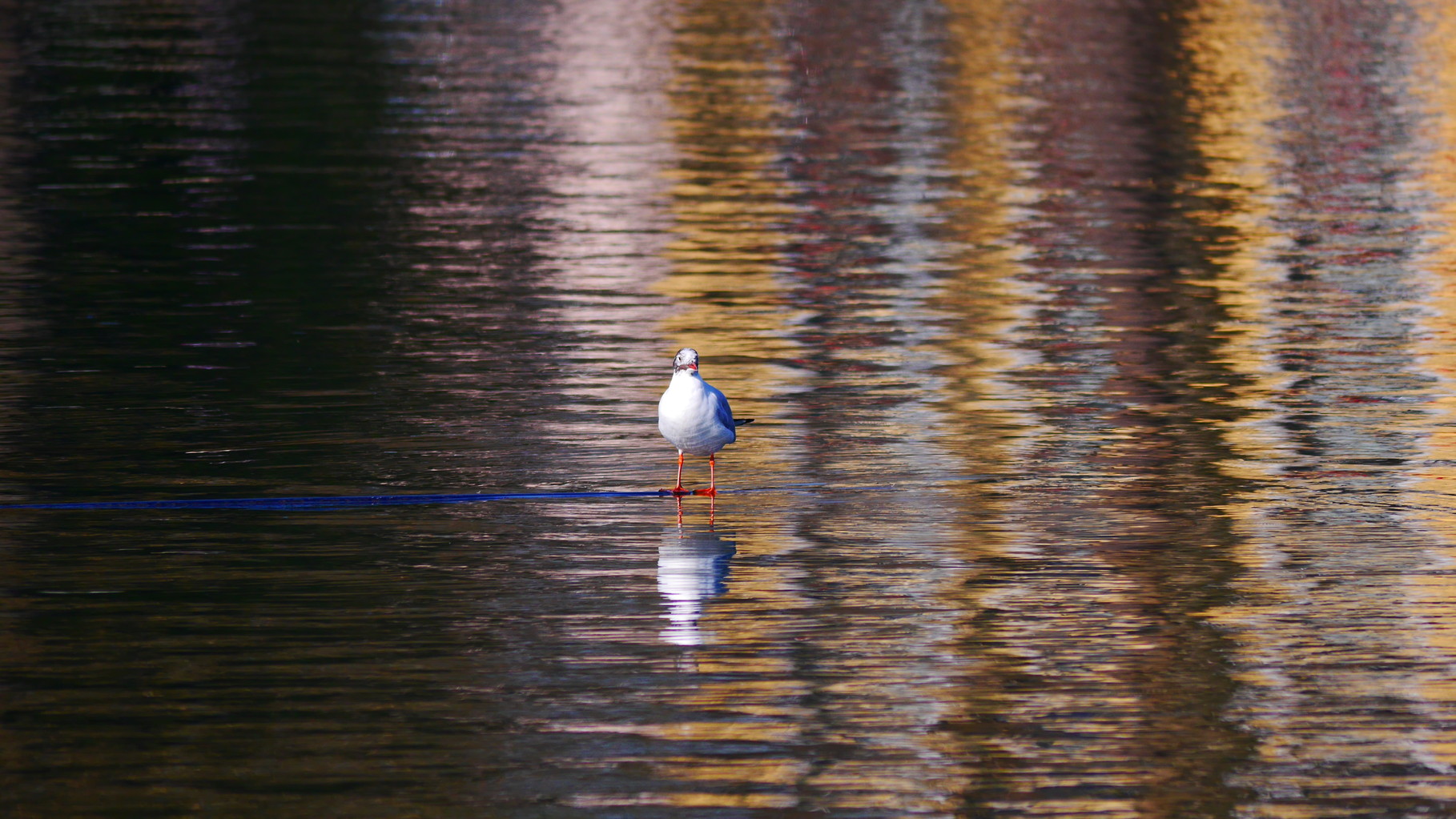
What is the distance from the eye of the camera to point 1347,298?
1611 centimetres

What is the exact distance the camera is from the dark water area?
670 centimetres

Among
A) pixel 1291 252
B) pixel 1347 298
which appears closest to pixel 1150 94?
pixel 1291 252

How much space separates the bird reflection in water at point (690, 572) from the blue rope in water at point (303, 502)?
2.61 ft

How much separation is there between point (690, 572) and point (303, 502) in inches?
86.0

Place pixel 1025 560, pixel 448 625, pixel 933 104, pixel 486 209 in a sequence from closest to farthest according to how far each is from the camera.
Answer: pixel 448 625 → pixel 1025 560 → pixel 486 209 → pixel 933 104

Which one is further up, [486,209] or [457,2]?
[457,2]

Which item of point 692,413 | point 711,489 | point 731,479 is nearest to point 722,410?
point 692,413

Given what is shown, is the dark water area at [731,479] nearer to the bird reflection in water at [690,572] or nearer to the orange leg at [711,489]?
the bird reflection in water at [690,572]

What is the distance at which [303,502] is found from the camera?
32.5 feet

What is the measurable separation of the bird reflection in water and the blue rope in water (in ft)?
2.61

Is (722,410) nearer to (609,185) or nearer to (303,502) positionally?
(303,502)

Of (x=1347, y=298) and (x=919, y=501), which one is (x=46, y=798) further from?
(x=1347, y=298)

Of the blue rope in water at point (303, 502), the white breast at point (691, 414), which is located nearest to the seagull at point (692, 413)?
the white breast at point (691, 414)

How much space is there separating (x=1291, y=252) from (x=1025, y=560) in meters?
10.4
